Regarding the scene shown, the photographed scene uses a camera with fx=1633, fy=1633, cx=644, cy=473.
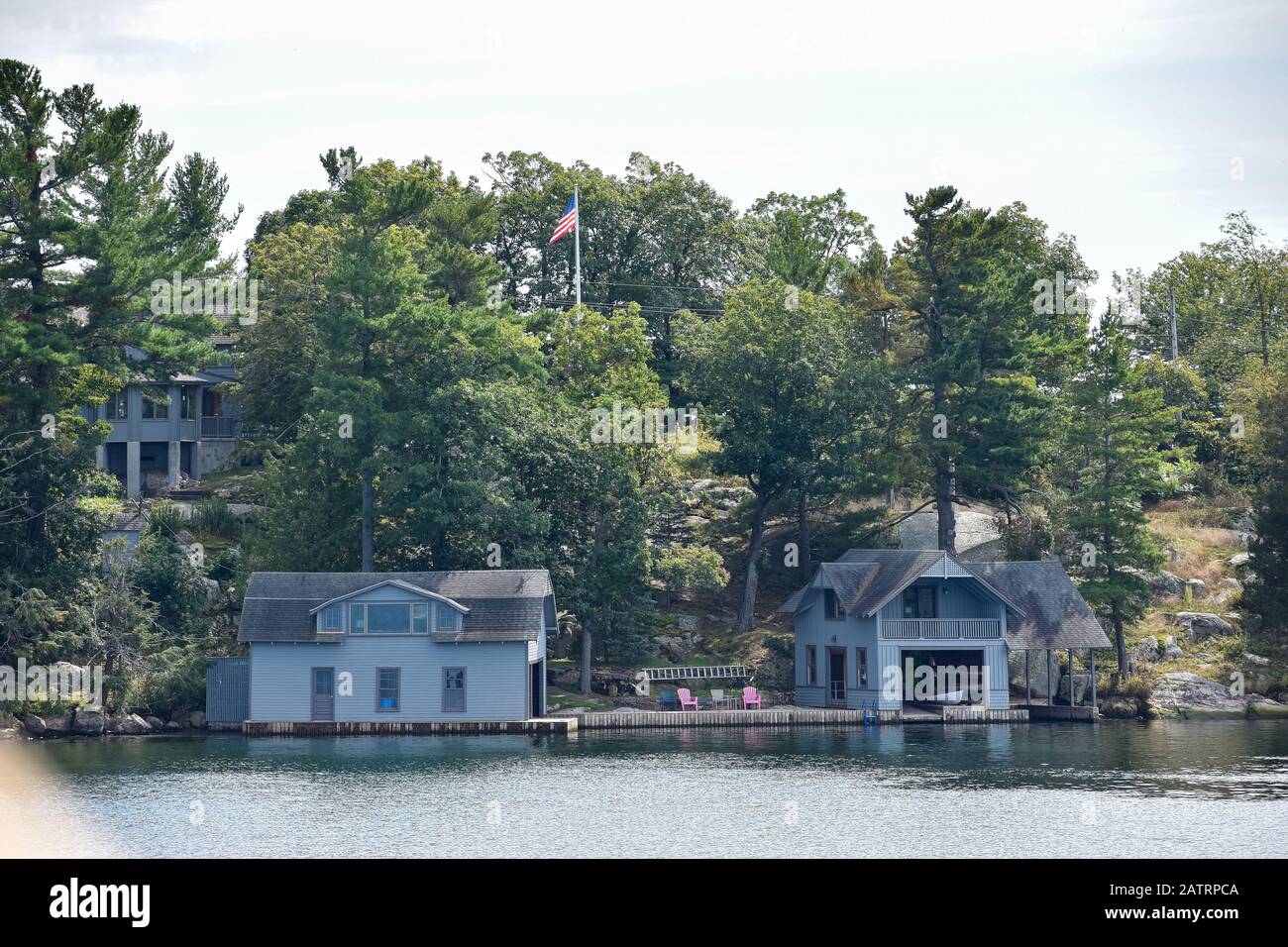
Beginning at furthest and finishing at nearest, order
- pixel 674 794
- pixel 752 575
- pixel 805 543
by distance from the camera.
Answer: pixel 805 543 → pixel 752 575 → pixel 674 794

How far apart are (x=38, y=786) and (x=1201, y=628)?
166 ft

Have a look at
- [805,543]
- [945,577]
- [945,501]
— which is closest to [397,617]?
[945,577]

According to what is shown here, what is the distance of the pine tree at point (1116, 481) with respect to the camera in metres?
72.2

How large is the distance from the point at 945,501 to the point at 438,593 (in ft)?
90.4

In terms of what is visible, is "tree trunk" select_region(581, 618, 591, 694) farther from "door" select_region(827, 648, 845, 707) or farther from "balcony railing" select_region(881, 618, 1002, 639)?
"balcony railing" select_region(881, 618, 1002, 639)

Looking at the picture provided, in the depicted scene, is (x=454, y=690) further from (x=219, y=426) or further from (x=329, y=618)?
(x=219, y=426)

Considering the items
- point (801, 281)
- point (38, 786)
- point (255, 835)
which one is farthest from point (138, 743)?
point (801, 281)

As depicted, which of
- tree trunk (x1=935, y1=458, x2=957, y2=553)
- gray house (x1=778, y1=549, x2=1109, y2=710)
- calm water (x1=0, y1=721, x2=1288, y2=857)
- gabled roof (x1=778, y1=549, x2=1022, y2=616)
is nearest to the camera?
calm water (x1=0, y1=721, x2=1288, y2=857)

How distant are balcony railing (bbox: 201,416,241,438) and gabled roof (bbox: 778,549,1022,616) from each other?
37.0 meters

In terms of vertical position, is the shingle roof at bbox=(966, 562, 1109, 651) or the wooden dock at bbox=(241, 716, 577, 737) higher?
the shingle roof at bbox=(966, 562, 1109, 651)

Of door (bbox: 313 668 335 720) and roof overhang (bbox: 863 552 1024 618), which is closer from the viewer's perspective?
door (bbox: 313 668 335 720)

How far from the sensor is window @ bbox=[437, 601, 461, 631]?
63562 millimetres

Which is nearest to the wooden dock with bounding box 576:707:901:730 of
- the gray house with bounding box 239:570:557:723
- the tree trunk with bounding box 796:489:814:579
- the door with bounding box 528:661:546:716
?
the door with bounding box 528:661:546:716

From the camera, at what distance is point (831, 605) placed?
71.4 m
